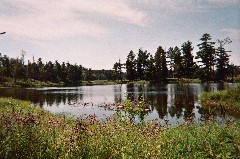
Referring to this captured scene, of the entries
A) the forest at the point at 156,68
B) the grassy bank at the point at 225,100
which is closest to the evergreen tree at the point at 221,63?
the forest at the point at 156,68

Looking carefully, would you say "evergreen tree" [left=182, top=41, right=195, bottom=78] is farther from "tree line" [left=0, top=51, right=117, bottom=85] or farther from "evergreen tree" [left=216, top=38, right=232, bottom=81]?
"tree line" [left=0, top=51, right=117, bottom=85]

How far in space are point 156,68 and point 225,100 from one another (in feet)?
235

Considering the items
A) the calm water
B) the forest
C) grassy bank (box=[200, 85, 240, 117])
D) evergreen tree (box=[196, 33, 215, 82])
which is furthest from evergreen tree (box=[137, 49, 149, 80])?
grassy bank (box=[200, 85, 240, 117])

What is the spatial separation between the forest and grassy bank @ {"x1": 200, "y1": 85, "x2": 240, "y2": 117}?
139ft

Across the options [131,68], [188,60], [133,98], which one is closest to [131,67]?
[131,68]

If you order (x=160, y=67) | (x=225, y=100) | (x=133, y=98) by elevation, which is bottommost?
(x=133, y=98)

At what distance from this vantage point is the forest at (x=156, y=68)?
8056cm

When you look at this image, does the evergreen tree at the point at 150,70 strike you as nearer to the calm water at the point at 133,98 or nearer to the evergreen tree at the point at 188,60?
the evergreen tree at the point at 188,60

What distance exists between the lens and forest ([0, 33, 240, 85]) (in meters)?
80.6

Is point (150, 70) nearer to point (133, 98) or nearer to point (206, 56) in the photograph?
point (206, 56)

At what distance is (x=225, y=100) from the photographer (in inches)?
1037

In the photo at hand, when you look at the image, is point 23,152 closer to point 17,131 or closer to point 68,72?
point 17,131

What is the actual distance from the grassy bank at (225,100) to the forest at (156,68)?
4244 cm

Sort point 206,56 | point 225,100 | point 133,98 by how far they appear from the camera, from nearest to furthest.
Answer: point 225,100, point 133,98, point 206,56
